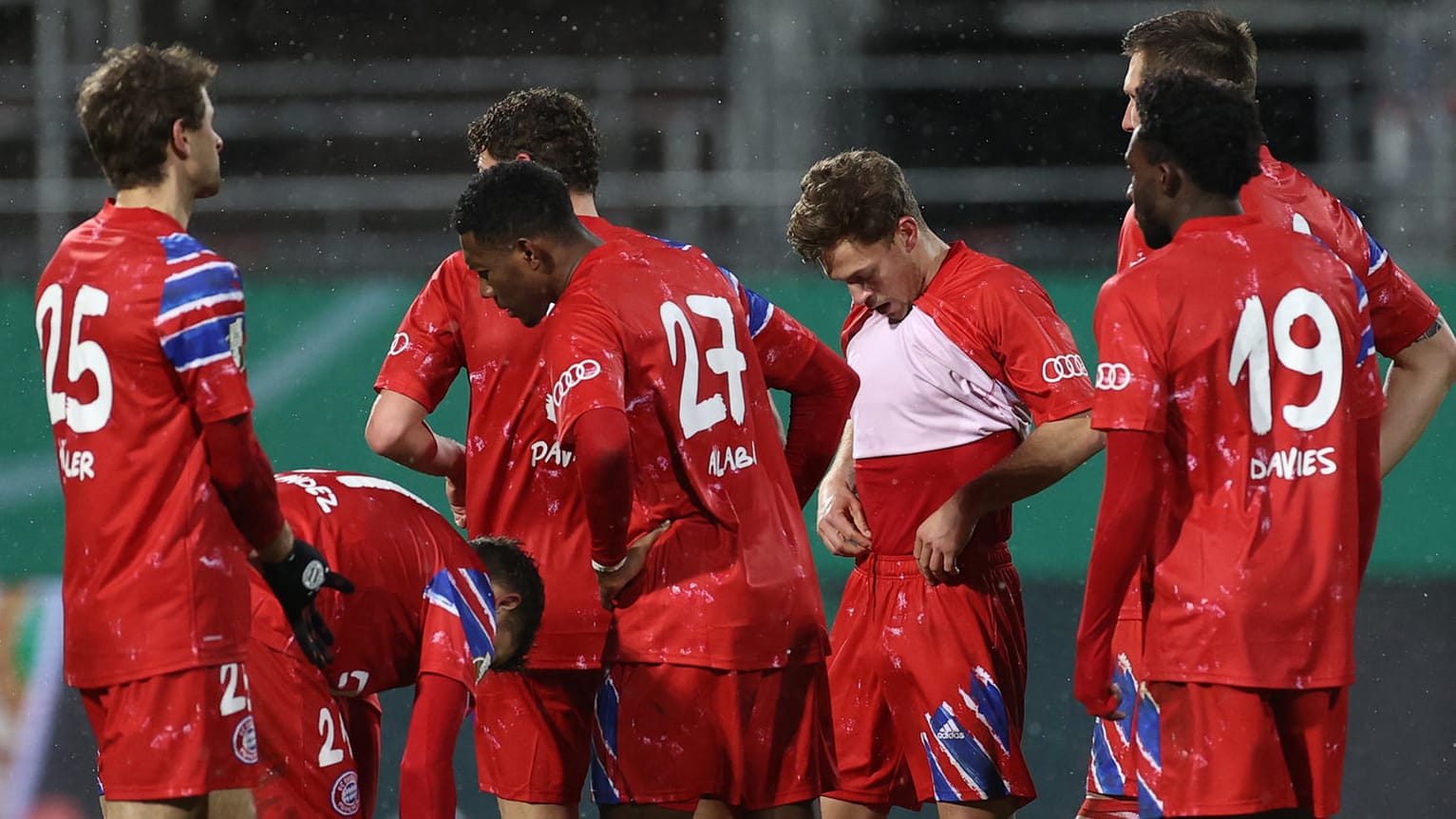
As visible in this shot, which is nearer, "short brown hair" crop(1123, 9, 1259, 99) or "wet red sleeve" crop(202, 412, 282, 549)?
"wet red sleeve" crop(202, 412, 282, 549)

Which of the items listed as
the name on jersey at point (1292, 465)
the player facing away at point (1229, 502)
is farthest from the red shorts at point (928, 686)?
the name on jersey at point (1292, 465)

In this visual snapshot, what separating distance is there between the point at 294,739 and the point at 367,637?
8.6 inches

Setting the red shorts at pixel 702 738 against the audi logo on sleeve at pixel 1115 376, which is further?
the red shorts at pixel 702 738

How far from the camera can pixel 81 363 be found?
298 centimetres

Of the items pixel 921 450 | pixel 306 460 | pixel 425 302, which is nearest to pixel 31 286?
pixel 306 460

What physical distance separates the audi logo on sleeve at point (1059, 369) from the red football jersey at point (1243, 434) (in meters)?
0.84

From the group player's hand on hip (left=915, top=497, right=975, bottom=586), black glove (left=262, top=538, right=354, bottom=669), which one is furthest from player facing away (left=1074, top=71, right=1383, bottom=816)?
black glove (left=262, top=538, right=354, bottom=669)

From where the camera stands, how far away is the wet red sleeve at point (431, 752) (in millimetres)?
2953

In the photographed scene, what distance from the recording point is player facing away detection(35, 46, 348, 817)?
2953 mm

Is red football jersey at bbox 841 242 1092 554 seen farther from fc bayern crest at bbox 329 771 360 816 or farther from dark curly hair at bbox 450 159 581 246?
fc bayern crest at bbox 329 771 360 816

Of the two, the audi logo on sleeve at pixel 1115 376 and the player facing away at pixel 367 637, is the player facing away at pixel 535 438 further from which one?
the audi logo on sleeve at pixel 1115 376

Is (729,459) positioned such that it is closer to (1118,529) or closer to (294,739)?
(1118,529)

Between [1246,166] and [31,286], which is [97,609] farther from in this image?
[31,286]

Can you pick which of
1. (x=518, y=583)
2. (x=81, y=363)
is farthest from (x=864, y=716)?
(x=81, y=363)
